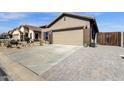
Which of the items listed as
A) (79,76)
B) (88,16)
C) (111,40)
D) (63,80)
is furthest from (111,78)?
(111,40)

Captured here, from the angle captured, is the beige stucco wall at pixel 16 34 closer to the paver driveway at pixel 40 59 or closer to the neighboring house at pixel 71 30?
the neighboring house at pixel 71 30

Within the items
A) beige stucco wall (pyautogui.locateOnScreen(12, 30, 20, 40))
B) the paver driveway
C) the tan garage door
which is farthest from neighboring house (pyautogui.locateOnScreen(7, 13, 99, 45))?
beige stucco wall (pyautogui.locateOnScreen(12, 30, 20, 40))

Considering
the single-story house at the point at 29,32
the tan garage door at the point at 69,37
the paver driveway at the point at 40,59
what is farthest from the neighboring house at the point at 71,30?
the single-story house at the point at 29,32

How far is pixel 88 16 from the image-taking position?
16.7m

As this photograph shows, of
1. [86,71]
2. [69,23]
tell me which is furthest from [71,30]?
[86,71]

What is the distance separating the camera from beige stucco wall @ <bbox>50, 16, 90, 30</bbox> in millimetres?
17072

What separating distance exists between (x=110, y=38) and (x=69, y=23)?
6018 mm

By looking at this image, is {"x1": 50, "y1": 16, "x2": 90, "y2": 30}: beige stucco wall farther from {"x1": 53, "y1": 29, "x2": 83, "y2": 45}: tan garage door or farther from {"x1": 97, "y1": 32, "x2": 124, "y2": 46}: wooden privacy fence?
{"x1": 97, "y1": 32, "x2": 124, "y2": 46}: wooden privacy fence

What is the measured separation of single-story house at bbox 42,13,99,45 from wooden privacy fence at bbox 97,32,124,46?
9.00 ft

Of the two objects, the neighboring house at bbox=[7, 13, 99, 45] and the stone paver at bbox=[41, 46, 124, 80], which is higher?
the neighboring house at bbox=[7, 13, 99, 45]

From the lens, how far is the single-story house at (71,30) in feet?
54.8
